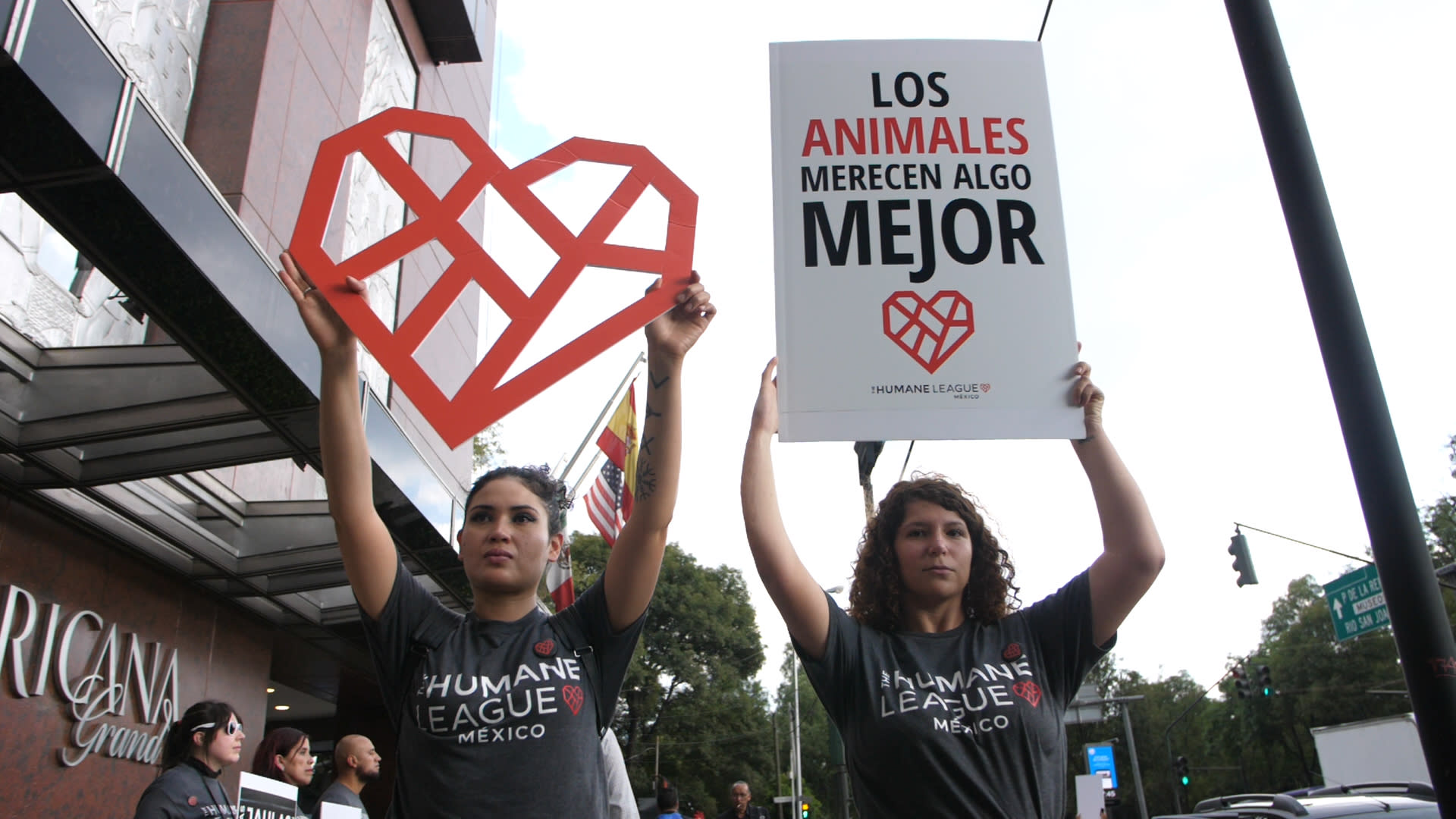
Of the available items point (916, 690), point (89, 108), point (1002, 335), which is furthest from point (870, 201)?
point (89, 108)

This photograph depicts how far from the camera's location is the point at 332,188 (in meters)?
2.40

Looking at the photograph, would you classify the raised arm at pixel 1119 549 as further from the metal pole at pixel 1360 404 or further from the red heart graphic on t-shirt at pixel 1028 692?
the metal pole at pixel 1360 404

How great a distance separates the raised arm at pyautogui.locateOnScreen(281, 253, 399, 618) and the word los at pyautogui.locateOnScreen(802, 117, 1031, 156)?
146 cm

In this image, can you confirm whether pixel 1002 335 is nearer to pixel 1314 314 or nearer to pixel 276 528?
pixel 1314 314

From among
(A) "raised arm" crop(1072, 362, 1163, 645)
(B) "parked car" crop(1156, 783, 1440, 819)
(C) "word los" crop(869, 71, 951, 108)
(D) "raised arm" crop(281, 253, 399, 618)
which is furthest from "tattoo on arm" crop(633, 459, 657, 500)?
(B) "parked car" crop(1156, 783, 1440, 819)

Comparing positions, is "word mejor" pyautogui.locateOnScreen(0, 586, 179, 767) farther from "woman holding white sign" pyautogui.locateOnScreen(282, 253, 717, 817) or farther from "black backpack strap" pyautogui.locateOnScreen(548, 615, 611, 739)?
"black backpack strap" pyautogui.locateOnScreen(548, 615, 611, 739)

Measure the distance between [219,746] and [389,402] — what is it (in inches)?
382

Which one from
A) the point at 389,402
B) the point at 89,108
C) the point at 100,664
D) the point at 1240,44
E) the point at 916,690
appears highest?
the point at 389,402

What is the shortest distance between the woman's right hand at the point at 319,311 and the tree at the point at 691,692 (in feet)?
115

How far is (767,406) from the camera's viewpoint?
102 inches

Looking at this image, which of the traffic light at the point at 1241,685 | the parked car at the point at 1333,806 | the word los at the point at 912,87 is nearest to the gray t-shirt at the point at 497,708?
the word los at the point at 912,87

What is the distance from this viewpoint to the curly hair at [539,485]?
2463 mm

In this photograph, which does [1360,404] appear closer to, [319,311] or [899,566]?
[899,566]

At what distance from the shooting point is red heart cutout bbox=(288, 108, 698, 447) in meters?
2.22
